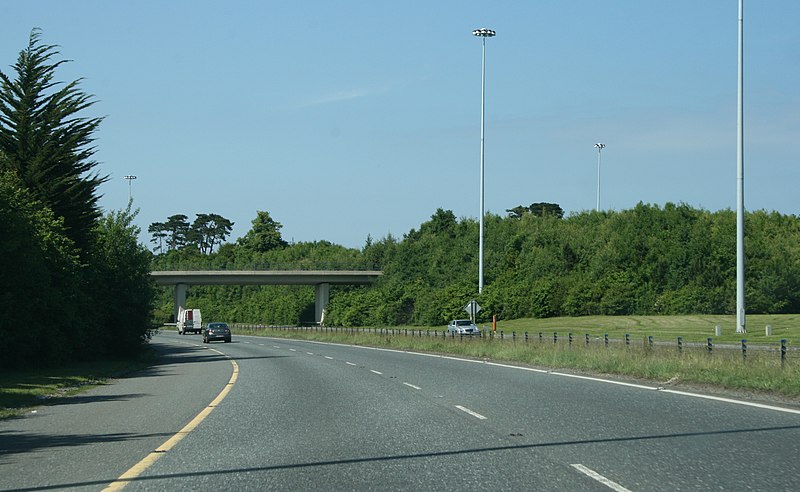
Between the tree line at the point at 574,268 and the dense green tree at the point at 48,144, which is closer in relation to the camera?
the dense green tree at the point at 48,144

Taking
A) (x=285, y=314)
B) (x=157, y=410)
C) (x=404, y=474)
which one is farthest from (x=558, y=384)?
(x=285, y=314)

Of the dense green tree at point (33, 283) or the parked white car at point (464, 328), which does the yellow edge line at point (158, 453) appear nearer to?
the dense green tree at point (33, 283)

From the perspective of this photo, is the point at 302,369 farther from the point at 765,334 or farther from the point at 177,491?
the point at 765,334

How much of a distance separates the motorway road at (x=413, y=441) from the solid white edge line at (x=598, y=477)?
0.8 inches

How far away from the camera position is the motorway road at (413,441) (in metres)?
8.88

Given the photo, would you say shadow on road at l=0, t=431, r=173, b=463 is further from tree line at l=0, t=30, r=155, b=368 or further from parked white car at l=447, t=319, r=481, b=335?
parked white car at l=447, t=319, r=481, b=335

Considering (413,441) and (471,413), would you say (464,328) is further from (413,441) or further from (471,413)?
(413,441)

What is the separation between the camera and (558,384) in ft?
68.6

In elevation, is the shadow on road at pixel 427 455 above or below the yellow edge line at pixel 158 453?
above

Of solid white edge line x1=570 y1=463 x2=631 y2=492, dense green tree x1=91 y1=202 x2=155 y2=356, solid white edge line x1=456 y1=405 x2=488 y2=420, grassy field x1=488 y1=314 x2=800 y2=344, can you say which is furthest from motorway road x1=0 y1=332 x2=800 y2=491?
grassy field x1=488 y1=314 x2=800 y2=344

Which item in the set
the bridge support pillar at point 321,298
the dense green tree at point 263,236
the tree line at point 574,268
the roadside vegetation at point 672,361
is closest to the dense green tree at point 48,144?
the roadside vegetation at point 672,361

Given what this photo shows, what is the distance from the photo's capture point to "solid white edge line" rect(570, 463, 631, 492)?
27.1 ft

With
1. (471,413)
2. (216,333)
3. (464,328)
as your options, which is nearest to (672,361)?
(471,413)

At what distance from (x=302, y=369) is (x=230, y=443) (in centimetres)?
1846
